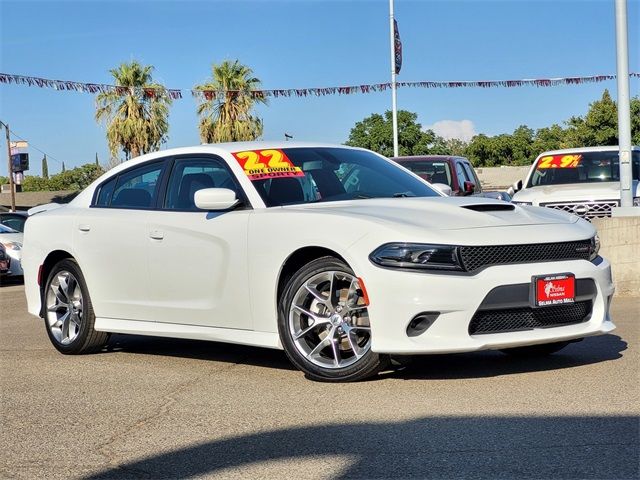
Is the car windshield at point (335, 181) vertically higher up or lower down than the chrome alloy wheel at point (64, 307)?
higher up

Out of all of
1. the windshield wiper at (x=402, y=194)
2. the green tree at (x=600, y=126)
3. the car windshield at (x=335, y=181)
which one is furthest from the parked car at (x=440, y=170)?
the green tree at (x=600, y=126)

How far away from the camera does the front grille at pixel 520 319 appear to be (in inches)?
226

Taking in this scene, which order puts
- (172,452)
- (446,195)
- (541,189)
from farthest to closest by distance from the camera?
(541,189)
(446,195)
(172,452)

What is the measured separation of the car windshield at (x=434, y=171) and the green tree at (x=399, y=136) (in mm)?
70883

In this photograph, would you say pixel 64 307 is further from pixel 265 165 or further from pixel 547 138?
pixel 547 138

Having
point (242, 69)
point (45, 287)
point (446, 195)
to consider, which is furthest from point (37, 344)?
point (242, 69)

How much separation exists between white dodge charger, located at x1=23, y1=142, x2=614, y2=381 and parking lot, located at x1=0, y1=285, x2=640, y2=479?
0.28m

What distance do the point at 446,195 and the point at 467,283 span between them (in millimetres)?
1883

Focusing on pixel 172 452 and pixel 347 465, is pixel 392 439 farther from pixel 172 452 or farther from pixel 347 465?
pixel 172 452

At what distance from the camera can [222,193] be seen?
6484 millimetres

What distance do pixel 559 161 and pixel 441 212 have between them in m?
11.1

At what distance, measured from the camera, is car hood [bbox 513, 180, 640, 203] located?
1503 cm

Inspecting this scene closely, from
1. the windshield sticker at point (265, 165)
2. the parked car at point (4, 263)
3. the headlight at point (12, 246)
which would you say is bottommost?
the parked car at point (4, 263)

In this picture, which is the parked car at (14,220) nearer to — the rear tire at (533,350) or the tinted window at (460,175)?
the tinted window at (460,175)
